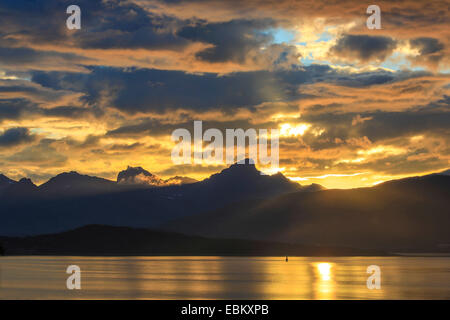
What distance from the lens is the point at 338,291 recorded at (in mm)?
118312

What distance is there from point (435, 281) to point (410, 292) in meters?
30.4

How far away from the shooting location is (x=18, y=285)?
128250 millimetres
